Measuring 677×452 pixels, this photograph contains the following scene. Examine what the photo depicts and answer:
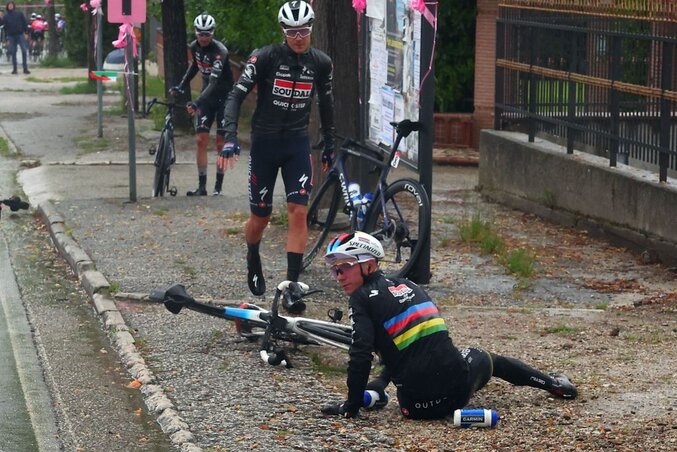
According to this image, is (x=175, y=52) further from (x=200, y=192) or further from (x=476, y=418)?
(x=476, y=418)

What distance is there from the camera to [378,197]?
10.7 meters

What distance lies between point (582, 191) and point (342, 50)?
2.68m

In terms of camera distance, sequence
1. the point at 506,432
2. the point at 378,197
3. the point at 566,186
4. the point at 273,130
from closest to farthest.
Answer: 1. the point at 506,432
2. the point at 273,130
3. the point at 378,197
4. the point at 566,186

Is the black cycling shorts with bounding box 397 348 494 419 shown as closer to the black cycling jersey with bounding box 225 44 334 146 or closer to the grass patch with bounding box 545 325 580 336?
the grass patch with bounding box 545 325 580 336

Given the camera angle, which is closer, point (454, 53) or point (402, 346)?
point (402, 346)

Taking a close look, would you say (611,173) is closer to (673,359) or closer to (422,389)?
(673,359)

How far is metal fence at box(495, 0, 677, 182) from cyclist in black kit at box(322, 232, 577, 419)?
5492 mm

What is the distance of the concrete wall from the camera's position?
12.0 meters

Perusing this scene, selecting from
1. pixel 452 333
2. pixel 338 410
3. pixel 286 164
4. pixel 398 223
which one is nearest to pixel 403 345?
pixel 338 410

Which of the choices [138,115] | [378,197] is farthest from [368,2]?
[138,115]

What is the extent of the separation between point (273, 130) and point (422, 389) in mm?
3318

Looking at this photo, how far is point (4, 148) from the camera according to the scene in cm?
2086

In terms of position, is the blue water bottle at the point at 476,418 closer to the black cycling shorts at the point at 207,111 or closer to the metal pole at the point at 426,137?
the metal pole at the point at 426,137

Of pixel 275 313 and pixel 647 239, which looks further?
pixel 647 239
